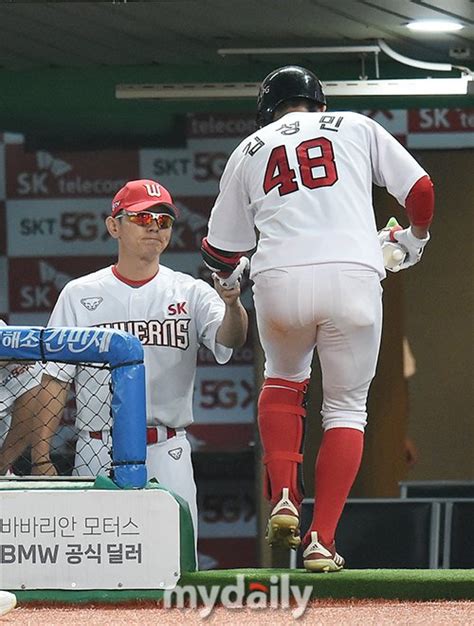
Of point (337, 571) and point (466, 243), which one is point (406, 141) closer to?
point (466, 243)

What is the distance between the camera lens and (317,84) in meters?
4.23

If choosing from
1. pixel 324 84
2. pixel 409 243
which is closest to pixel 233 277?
pixel 409 243

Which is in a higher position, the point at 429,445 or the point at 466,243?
the point at 466,243

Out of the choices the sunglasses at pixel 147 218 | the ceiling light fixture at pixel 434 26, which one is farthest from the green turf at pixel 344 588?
the ceiling light fixture at pixel 434 26

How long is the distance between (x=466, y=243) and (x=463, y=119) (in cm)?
62

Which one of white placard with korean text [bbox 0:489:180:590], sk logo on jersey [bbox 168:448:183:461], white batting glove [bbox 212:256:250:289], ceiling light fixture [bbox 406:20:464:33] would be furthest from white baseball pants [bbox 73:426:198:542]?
ceiling light fixture [bbox 406:20:464:33]

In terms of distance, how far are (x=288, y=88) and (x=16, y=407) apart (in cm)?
151

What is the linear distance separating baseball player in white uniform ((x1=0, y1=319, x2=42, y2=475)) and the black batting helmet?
1247 mm

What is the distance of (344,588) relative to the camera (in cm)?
367

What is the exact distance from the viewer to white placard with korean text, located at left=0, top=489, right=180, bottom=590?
3648 mm

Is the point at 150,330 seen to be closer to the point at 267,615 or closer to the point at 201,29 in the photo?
the point at 267,615

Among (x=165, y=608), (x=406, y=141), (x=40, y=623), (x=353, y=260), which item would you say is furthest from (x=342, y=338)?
(x=406, y=141)

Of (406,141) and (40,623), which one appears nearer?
(40,623)

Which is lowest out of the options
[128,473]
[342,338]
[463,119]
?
[128,473]
